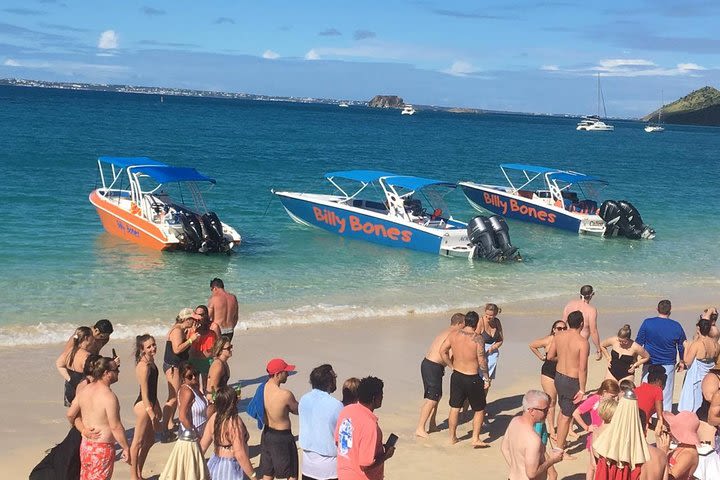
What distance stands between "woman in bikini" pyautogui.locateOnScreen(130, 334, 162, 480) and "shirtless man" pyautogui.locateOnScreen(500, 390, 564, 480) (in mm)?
2975

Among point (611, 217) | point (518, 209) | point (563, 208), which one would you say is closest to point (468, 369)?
point (611, 217)

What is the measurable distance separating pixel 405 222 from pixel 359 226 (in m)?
1.38

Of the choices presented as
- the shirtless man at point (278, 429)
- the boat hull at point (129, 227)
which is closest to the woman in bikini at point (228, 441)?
the shirtless man at point (278, 429)

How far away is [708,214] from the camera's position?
31375 mm

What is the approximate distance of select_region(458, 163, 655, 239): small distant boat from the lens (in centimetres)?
2441

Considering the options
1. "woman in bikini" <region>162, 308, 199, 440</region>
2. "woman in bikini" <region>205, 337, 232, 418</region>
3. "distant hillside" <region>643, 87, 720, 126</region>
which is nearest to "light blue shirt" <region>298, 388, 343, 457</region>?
"woman in bikini" <region>205, 337, 232, 418</region>

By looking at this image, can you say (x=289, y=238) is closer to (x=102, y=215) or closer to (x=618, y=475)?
(x=102, y=215)

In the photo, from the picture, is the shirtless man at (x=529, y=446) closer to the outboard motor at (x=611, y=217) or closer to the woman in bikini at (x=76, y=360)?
the woman in bikini at (x=76, y=360)

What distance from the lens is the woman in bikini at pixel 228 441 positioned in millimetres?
5812

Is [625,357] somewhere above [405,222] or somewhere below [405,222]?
below

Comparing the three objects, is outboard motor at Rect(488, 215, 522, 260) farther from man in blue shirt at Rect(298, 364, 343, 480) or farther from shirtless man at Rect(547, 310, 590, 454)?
man in blue shirt at Rect(298, 364, 343, 480)

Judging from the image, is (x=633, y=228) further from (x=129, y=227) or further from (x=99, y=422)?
(x=99, y=422)

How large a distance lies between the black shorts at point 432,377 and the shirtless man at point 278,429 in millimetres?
2045

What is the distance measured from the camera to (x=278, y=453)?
6.61 m
